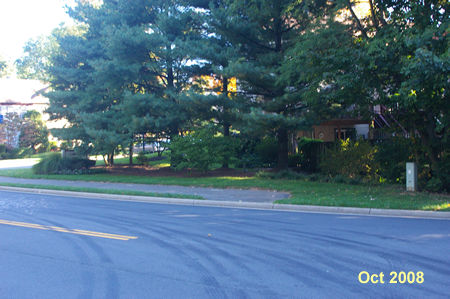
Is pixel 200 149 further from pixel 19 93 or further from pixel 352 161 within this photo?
pixel 19 93

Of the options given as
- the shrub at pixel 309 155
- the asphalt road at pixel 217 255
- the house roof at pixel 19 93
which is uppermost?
the house roof at pixel 19 93

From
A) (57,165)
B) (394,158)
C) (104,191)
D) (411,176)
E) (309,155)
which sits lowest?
(104,191)

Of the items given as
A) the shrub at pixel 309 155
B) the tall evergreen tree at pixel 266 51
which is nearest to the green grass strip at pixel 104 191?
the tall evergreen tree at pixel 266 51

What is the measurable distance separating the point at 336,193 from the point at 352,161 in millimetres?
4622

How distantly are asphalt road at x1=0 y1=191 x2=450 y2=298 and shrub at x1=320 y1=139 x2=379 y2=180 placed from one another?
25.0 ft

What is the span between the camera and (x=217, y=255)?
6.95m

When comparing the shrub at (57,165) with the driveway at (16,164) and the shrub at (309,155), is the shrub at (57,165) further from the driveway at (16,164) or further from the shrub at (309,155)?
the shrub at (309,155)

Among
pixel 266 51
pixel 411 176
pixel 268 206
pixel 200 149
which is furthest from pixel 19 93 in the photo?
pixel 411 176

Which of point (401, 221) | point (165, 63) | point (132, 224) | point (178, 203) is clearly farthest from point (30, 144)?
point (401, 221)

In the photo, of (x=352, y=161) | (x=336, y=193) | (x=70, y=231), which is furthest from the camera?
(x=352, y=161)

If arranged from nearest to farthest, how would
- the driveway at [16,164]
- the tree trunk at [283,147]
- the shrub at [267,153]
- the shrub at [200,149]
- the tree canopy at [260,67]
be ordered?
the tree canopy at [260,67], the shrub at [200,149], the tree trunk at [283,147], the shrub at [267,153], the driveway at [16,164]

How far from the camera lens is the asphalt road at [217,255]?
17.5 feet

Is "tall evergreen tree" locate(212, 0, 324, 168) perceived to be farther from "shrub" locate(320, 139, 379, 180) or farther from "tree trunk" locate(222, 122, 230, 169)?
"shrub" locate(320, 139, 379, 180)

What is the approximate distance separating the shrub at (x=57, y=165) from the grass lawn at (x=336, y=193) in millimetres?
6198
